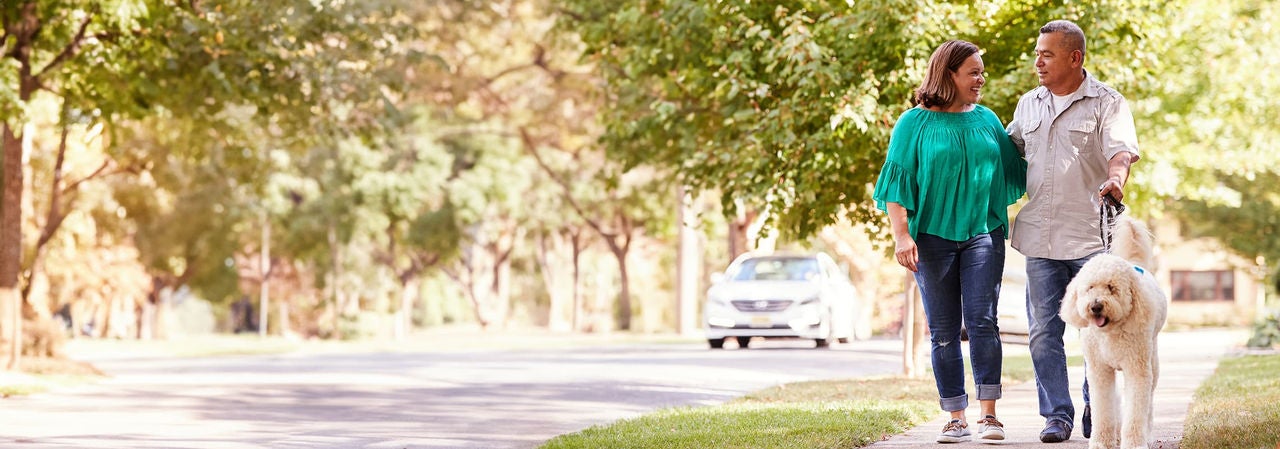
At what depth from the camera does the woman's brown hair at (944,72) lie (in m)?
7.55

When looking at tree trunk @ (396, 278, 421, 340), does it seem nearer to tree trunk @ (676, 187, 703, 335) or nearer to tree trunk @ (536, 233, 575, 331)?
tree trunk @ (536, 233, 575, 331)

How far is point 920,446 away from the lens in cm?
802

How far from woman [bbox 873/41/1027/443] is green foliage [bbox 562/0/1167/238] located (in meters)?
5.35

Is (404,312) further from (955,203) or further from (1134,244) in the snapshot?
(1134,244)

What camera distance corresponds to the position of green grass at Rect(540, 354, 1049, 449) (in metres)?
8.60

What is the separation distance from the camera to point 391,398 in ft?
47.5

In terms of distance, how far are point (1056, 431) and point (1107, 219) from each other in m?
1.04

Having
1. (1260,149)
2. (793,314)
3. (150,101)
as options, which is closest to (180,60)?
(150,101)

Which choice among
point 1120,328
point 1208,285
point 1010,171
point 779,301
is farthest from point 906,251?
point 1208,285

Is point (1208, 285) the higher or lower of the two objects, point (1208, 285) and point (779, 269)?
the higher

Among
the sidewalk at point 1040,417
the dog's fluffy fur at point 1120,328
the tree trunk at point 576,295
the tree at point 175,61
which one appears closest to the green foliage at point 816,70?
the sidewalk at point 1040,417

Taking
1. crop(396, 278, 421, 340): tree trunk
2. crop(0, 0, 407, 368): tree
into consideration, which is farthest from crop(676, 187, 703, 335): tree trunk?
crop(0, 0, 407, 368): tree

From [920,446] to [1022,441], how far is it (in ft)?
1.62

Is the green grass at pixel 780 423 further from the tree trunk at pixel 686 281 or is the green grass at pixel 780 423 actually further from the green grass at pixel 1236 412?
the tree trunk at pixel 686 281
